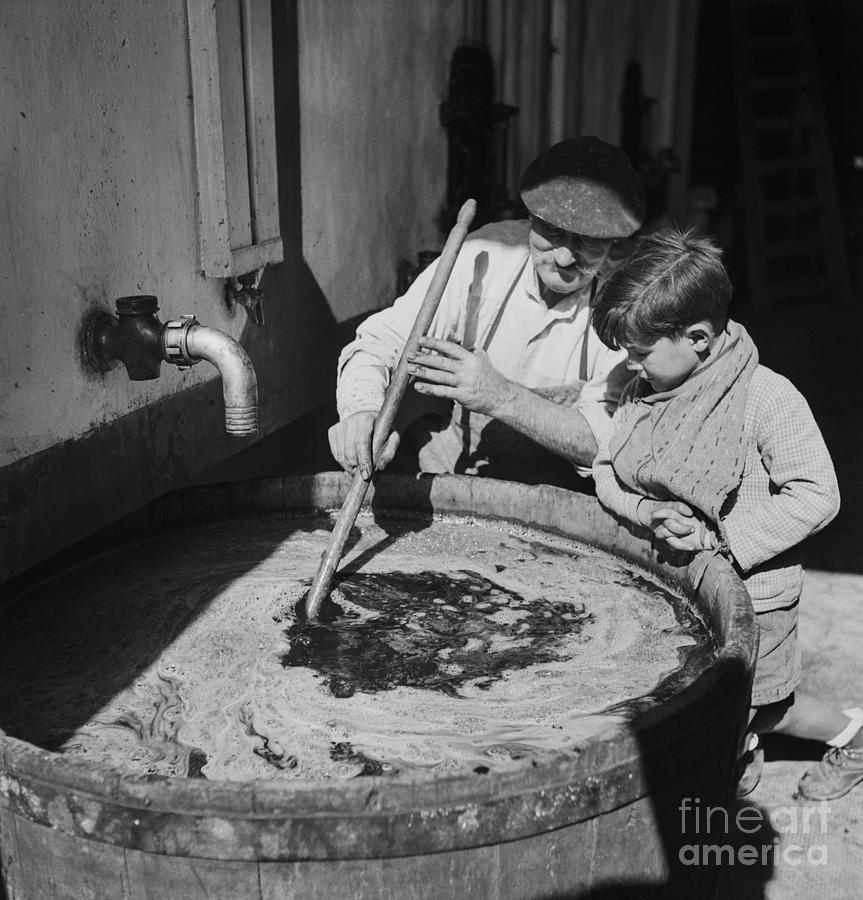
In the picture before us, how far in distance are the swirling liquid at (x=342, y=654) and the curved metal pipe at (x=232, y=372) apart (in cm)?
40

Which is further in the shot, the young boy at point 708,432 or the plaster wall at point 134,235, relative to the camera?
the young boy at point 708,432

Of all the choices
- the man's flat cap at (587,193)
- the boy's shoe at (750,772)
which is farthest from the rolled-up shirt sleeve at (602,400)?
the boy's shoe at (750,772)

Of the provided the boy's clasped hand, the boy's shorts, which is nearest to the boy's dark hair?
the boy's clasped hand

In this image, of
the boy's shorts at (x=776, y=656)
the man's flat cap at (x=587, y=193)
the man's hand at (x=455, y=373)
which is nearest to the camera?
the boy's shorts at (x=776, y=656)

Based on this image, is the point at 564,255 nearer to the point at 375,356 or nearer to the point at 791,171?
the point at 375,356

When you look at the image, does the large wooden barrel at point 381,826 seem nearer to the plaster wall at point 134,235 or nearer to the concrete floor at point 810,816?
the plaster wall at point 134,235

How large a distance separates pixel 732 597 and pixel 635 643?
8.9 inches

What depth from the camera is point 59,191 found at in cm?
244

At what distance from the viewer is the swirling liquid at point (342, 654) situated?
1922 millimetres

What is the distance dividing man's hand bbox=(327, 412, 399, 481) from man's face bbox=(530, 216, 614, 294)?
2.34 feet

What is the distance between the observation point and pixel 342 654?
2.26m

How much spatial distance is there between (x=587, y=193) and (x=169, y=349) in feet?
4.10

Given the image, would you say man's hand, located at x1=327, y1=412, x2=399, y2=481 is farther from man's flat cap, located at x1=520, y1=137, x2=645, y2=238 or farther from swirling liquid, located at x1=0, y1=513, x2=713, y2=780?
man's flat cap, located at x1=520, y1=137, x2=645, y2=238

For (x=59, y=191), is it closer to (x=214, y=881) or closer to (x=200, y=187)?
(x=200, y=187)
